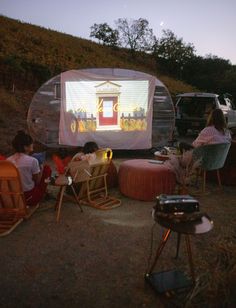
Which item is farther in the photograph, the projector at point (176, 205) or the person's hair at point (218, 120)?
the person's hair at point (218, 120)

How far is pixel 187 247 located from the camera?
261 centimetres

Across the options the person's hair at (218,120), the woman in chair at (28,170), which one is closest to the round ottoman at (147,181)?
the person's hair at (218,120)

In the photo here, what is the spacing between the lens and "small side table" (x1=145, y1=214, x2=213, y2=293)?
7.97 ft

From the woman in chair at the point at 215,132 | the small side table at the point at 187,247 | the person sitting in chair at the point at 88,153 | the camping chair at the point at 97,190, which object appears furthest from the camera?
the woman in chair at the point at 215,132

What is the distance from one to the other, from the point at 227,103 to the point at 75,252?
12.1 meters

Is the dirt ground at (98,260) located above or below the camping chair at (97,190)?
below

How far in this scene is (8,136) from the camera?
10.3 meters

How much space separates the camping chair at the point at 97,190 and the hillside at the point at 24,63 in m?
4.52

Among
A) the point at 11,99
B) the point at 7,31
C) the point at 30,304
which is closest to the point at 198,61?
the point at 7,31

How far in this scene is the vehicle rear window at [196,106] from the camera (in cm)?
1184

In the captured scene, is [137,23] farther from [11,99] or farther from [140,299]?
[140,299]

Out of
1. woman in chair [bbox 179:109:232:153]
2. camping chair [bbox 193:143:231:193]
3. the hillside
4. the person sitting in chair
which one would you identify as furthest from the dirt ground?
the hillside

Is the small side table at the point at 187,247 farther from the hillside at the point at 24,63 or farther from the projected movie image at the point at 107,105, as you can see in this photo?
the hillside at the point at 24,63

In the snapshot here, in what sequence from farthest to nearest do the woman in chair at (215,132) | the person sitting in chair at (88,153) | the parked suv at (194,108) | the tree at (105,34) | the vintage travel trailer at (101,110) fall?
the tree at (105,34) < the parked suv at (194,108) < the vintage travel trailer at (101,110) < the woman in chair at (215,132) < the person sitting in chair at (88,153)
